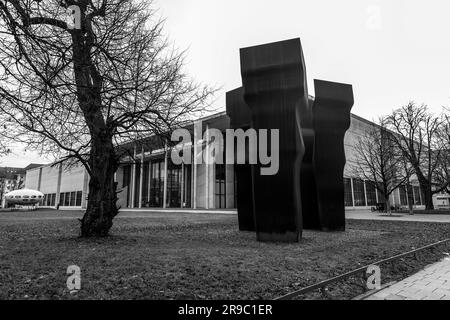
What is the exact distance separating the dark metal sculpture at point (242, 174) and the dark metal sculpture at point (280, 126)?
349 cm

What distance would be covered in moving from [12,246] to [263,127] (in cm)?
848

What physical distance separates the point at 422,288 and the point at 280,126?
20.5 ft

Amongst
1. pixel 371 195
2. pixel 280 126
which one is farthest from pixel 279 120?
pixel 371 195

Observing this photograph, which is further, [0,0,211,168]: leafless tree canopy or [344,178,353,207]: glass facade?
[344,178,353,207]: glass facade

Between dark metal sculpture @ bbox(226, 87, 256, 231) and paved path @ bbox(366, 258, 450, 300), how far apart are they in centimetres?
790

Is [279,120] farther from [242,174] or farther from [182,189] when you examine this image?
[182,189]

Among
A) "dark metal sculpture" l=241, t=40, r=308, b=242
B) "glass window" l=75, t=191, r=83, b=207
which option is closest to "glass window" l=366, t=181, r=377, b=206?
"dark metal sculpture" l=241, t=40, r=308, b=242

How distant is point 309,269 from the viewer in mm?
6766

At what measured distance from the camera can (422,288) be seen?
5.86 meters

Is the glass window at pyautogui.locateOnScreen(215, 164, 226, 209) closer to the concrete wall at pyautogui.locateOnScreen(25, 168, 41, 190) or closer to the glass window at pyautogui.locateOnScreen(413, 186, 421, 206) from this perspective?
the glass window at pyautogui.locateOnScreen(413, 186, 421, 206)

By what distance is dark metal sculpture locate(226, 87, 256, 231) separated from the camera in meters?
14.3

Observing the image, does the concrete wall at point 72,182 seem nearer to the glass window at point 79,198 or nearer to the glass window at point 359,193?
the glass window at point 79,198
